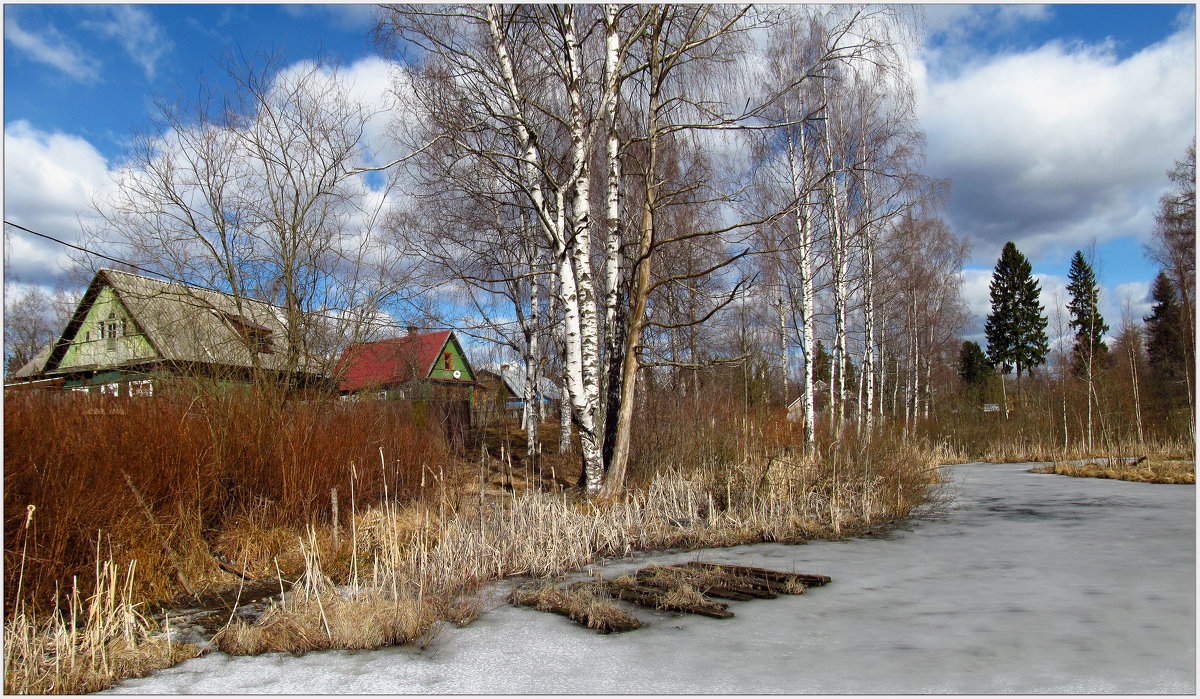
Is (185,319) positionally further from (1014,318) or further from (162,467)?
(1014,318)

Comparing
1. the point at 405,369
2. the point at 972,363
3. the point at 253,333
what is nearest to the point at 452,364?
the point at 405,369

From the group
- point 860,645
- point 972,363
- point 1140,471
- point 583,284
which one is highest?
point 972,363

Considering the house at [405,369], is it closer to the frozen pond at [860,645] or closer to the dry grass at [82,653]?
the frozen pond at [860,645]

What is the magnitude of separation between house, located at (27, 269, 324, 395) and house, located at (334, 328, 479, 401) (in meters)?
0.96

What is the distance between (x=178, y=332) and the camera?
8.74m


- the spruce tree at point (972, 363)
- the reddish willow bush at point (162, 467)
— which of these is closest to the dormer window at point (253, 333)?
the reddish willow bush at point (162, 467)

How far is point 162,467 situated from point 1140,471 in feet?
51.5

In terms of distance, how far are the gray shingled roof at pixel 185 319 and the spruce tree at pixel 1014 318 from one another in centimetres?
3787

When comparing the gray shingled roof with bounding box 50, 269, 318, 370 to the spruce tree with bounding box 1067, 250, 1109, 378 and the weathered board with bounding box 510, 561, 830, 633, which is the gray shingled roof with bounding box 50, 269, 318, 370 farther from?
the spruce tree with bounding box 1067, 250, 1109, 378

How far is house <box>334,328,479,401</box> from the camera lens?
34.0ft

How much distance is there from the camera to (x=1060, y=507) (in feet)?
30.9

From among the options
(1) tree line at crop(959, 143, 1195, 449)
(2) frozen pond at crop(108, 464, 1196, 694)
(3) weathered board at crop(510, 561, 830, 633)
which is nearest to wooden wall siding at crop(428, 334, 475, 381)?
(1) tree line at crop(959, 143, 1195, 449)

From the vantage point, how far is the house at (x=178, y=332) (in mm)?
8523

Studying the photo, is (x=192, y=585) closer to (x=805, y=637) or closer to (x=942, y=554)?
(x=805, y=637)
